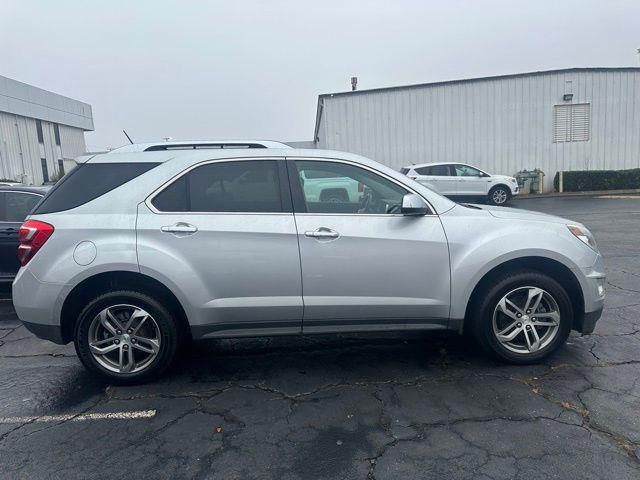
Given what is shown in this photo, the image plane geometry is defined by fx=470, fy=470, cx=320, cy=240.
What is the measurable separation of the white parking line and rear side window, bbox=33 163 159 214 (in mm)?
1508

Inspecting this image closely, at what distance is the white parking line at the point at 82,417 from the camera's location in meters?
3.27

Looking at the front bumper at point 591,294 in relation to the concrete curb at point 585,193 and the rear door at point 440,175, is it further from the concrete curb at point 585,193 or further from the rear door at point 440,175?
the concrete curb at point 585,193

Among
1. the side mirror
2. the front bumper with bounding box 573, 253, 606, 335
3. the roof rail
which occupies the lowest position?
the front bumper with bounding box 573, 253, 606, 335

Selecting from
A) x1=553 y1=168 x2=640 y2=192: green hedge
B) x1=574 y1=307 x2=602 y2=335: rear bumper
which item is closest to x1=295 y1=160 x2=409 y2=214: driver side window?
x1=574 y1=307 x2=602 y2=335: rear bumper

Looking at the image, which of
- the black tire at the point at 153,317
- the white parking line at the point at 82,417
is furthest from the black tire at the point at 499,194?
the white parking line at the point at 82,417

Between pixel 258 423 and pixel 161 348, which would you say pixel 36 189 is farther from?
pixel 258 423

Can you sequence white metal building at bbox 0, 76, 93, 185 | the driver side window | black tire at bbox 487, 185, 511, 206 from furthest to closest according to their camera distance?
white metal building at bbox 0, 76, 93, 185, black tire at bbox 487, 185, 511, 206, the driver side window

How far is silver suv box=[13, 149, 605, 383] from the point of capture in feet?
11.6

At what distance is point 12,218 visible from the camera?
6.18 meters

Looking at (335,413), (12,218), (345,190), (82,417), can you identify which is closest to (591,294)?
(345,190)

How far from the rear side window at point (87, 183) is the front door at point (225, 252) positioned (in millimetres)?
309

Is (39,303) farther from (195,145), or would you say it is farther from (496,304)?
(496,304)

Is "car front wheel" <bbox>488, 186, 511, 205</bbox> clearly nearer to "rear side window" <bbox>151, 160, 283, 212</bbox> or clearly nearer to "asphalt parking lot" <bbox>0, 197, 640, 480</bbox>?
"asphalt parking lot" <bbox>0, 197, 640, 480</bbox>

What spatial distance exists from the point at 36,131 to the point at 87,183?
4918cm
